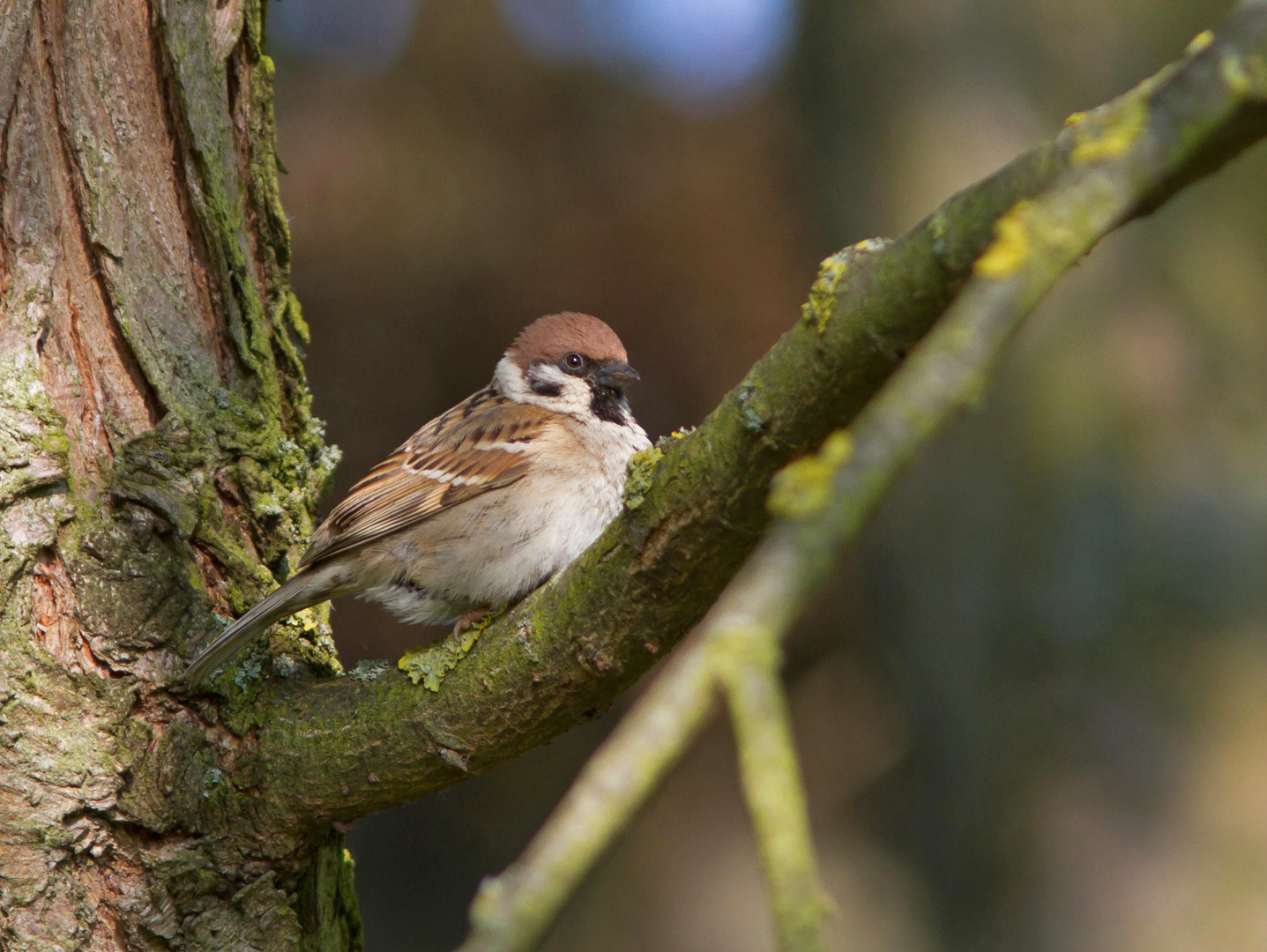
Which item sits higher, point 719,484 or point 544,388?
point 544,388

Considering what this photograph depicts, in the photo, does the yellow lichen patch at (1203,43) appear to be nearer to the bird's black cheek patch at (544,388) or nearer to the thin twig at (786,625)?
the thin twig at (786,625)

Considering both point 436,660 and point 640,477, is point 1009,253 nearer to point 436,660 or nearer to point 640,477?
point 640,477

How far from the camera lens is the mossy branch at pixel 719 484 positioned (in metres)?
1.00

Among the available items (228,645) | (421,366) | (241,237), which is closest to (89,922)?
(228,645)

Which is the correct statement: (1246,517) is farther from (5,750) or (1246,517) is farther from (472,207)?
(472,207)

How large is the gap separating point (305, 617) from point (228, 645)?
360 mm

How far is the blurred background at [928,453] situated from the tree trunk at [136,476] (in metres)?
2.55

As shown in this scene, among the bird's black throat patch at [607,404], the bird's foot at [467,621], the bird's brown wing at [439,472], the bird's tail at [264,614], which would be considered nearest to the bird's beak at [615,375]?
the bird's black throat patch at [607,404]

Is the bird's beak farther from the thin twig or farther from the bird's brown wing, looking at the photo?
the thin twig

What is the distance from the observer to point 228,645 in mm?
2178

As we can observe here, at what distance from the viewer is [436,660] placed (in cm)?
213

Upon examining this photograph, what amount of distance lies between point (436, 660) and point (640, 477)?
2.04 ft

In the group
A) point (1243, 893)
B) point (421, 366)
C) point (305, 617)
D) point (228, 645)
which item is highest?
point (421, 366)

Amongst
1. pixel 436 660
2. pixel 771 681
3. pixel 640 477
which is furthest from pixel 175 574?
pixel 771 681
